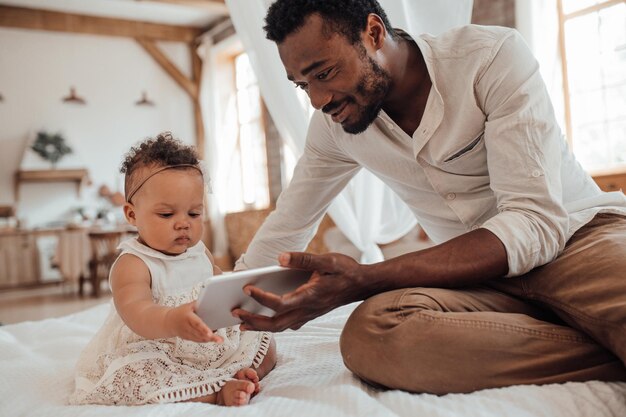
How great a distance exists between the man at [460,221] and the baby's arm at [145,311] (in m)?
0.09

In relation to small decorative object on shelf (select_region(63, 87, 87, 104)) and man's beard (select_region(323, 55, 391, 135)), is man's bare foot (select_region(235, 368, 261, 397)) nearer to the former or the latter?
man's beard (select_region(323, 55, 391, 135))

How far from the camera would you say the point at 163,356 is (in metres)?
1.20

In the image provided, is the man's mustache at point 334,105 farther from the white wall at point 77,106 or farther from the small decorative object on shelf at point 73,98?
the small decorative object on shelf at point 73,98

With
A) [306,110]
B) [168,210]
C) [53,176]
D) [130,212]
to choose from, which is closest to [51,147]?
[53,176]

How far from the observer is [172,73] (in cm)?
811

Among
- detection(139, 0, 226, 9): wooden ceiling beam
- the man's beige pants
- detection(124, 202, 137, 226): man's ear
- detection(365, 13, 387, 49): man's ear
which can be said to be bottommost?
the man's beige pants

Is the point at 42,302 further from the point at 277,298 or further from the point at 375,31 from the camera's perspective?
the point at 277,298

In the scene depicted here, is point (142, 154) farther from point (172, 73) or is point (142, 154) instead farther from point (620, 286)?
point (172, 73)

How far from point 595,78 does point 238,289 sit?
12.0 feet

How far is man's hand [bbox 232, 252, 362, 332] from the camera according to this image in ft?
3.15

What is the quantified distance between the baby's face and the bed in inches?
14.2

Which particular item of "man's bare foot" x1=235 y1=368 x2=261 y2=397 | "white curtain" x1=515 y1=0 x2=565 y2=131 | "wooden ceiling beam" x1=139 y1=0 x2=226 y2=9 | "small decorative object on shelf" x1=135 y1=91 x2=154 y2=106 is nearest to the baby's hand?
"man's bare foot" x1=235 y1=368 x2=261 y2=397

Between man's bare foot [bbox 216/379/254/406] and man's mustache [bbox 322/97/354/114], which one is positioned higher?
man's mustache [bbox 322/97/354/114]

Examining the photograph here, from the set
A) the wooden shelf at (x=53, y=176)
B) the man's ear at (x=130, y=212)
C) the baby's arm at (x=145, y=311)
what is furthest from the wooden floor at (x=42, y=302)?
the baby's arm at (x=145, y=311)
